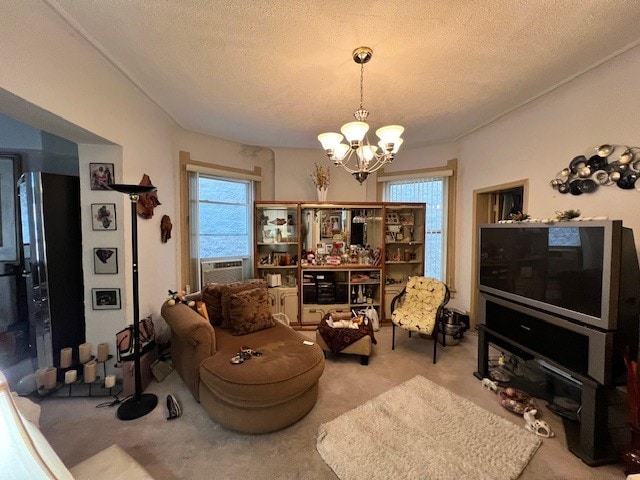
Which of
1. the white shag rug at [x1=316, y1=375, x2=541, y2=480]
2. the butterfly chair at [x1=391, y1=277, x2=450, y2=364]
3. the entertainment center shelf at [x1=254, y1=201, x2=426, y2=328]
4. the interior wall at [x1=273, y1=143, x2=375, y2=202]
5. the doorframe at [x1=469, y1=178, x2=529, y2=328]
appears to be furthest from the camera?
the interior wall at [x1=273, y1=143, x2=375, y2=202]

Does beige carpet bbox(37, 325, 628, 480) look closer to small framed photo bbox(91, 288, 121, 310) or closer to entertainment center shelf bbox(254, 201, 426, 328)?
small framed photo bbox(91, 288, 121, 310)

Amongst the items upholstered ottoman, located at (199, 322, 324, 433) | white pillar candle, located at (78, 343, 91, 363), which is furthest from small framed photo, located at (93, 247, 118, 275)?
upholstered ottoman, located at (199, 322, 324, 433)

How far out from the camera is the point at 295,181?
4422 mm

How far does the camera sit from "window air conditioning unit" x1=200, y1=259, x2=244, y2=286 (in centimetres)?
384

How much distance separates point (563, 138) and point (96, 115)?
412cm

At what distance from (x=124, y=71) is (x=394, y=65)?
88.9 inches

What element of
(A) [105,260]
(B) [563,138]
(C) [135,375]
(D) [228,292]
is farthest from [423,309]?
(A) [105,260]

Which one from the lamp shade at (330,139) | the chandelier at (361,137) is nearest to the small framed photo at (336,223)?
the chandelier at (361,137)

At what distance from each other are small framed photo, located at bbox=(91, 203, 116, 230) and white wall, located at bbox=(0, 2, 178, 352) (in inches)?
2.3

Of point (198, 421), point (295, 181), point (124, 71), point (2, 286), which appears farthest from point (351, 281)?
point (2, 286)

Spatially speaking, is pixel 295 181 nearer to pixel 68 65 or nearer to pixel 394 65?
pixel 394 65

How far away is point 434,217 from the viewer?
4.27 metres

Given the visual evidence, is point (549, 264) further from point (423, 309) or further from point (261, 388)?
point (261, 388)

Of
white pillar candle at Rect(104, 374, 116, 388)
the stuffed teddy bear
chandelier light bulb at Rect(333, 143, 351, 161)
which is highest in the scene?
chandelier light bulb at Rect(333, 143, 351, 161)
